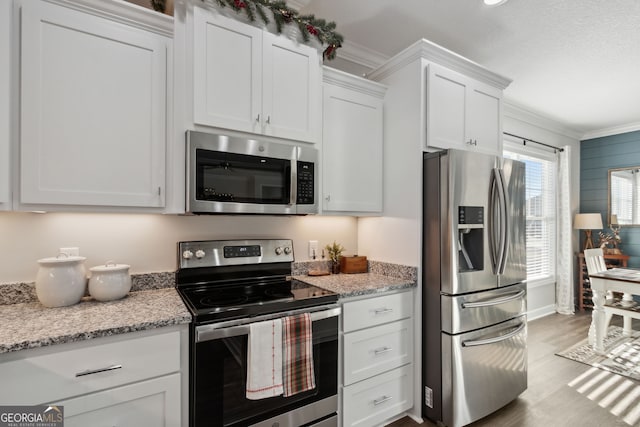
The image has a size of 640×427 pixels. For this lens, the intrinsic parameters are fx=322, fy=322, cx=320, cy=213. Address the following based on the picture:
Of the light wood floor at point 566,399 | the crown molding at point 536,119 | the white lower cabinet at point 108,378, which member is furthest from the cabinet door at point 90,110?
the crown molding at point 536,119

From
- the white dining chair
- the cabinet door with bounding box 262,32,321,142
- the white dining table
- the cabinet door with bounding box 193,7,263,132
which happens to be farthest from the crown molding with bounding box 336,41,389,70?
the white dining chair

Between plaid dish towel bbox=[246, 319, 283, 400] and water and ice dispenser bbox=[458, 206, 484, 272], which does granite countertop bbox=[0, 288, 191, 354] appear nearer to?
plaid dish towel bbox=[246, 319, 283, 400]

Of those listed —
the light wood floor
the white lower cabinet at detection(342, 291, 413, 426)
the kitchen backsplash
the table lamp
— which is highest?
the table lamp

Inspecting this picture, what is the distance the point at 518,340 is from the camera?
7.64ft

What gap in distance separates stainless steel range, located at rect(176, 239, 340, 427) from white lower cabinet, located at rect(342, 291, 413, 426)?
14cm

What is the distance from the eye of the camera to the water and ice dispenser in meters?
2.08

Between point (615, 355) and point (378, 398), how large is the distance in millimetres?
2823

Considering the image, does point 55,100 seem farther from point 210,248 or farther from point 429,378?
point 429,378

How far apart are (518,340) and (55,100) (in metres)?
3.10

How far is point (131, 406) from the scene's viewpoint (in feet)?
4.20

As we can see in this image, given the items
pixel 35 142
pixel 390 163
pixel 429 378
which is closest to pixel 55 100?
pixel 35 142

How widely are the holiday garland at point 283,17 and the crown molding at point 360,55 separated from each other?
0.60 m

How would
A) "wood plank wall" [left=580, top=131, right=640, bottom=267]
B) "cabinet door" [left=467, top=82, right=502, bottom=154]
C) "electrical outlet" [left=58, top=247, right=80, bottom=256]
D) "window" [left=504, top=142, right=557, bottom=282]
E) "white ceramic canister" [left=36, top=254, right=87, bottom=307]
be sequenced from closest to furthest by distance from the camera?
1. "white ceramic canister" [left=36, top=254, right=87, bottom=307]
2. "electrical outlet" [left=58, top=247, right=80, bottom=256]
3. "cabinet door" [left=467, top=82, right=502, bottom=154]
4. "window" [left=504, top=142, right=557, bottom=282]
5. "wood plank wall" [left=580, top=131, right=640, bottom=267]

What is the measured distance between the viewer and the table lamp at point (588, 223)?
461cm
